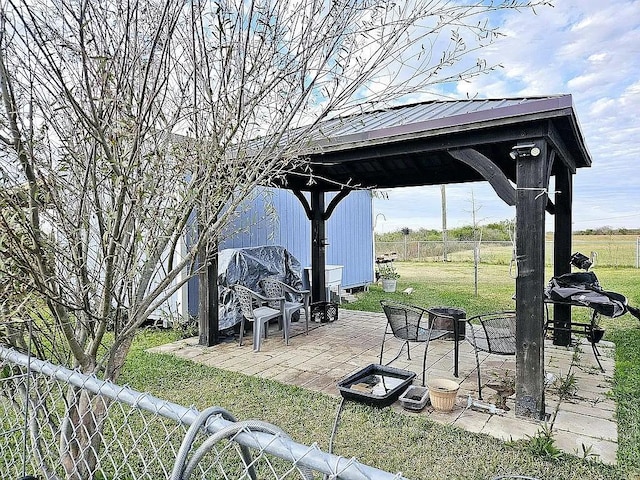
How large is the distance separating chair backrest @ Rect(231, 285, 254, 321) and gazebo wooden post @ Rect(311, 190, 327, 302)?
1.86m

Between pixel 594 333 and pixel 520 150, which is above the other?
pixel 520 150

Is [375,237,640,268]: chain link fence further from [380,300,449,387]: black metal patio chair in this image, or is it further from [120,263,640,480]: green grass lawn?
[120,263,640,480]: green grass lawn

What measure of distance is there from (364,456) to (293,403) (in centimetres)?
97

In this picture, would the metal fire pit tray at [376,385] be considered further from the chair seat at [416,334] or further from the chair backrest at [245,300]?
the chair backrest at [245,300]

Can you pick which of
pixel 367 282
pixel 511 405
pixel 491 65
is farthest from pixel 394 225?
pixel 491 65

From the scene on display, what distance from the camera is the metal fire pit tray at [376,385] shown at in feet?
11.5

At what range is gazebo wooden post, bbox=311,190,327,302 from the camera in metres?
7.21

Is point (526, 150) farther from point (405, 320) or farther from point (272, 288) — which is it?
point (272, 288)

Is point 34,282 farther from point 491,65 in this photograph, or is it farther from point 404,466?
point 404,466

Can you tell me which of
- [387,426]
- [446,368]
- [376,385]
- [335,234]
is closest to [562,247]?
[446,368]

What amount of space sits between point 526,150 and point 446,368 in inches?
97.7

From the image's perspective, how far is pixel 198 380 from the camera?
420 centimetres

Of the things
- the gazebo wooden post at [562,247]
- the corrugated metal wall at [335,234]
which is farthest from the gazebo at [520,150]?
the corrugated metal wall at [335,234]

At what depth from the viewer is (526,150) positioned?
11.0 ft
